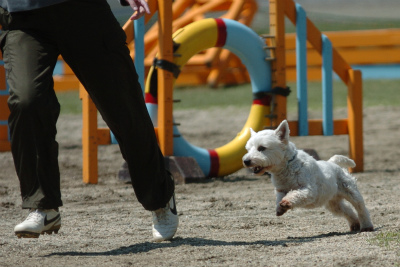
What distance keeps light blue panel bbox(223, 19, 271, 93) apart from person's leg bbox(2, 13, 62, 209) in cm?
340

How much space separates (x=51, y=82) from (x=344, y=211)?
1.85 metres

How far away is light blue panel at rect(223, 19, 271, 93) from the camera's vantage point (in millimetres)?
6746

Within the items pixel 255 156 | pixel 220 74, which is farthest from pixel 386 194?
pixel 220 74

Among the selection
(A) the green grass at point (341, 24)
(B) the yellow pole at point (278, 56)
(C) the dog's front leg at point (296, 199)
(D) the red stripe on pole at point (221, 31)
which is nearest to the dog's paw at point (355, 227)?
(C) the dog's front leg at point (296, 199)

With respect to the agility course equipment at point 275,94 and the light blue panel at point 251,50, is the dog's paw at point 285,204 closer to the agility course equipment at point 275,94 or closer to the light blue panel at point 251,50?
the agility course equipment at point 275,94

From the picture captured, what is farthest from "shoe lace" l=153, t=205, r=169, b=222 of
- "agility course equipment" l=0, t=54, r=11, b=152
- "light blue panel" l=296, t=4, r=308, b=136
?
"agility course equipment" l=0, t=54, r=11, b=152

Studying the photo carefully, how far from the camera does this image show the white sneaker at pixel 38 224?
3465 millimetres

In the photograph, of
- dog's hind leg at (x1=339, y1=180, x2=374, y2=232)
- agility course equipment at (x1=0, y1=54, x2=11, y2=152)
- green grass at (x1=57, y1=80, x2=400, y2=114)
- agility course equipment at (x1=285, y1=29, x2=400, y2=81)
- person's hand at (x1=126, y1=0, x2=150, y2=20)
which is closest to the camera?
person's hand at (x1=126, y1=0, x2=150, y2=20)

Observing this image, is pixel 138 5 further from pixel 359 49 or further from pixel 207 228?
pixel 359 49

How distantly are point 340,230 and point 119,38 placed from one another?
68.1 inches

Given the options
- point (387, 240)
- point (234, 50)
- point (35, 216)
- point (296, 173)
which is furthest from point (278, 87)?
point (35, 216)

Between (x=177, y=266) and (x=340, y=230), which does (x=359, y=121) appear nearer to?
(x=340, y=230)

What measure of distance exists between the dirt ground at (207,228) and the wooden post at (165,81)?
0.49m

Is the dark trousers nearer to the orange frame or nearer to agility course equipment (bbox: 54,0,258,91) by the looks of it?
the orange frame
